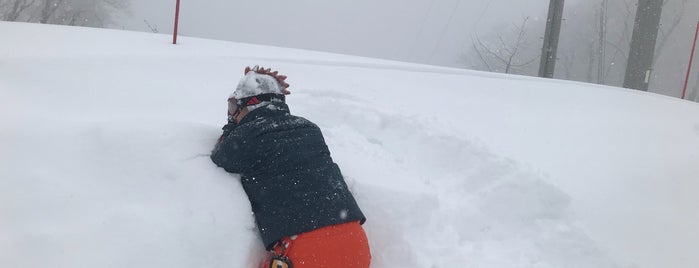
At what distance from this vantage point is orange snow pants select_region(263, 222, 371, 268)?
234 centimetres

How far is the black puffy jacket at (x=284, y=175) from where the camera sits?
2.40 m

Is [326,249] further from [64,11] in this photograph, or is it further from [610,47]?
[610,47]

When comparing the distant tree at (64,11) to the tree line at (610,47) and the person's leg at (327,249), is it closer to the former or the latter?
the tree line at (610,47)

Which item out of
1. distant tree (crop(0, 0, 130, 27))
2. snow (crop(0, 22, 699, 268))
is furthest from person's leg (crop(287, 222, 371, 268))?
distant tree (crop(0, 0, 130, 27))

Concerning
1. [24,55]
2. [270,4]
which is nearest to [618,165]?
[24,55]

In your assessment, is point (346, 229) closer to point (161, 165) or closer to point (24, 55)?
point (161, 165)

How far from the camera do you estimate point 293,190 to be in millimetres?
2439

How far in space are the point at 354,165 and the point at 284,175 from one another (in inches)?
39.4

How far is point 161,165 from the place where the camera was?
8.46 ft

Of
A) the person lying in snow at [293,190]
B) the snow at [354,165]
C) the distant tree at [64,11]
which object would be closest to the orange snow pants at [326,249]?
the person lying in snow at [293,190]

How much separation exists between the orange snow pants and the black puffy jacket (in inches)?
1.6

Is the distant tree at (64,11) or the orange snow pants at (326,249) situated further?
the distant tree at (64,11)

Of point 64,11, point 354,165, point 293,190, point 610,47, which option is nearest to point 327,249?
point 293,190

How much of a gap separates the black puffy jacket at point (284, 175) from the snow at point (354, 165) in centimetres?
13
